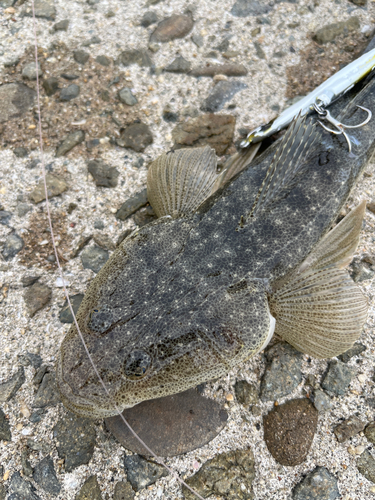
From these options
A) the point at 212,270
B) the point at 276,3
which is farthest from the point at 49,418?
the point at 276,3

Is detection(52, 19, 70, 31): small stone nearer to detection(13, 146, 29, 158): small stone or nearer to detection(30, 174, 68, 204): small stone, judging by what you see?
detection(13, 146, 29, 158): small stone

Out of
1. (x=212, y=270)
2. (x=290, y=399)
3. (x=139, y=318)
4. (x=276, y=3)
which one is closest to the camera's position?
(x=139, y=318)

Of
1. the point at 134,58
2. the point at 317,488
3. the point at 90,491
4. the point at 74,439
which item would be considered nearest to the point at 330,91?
the point at 134,58

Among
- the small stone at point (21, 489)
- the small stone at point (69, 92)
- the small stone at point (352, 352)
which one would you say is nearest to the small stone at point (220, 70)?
the small stone at point (69, 92)

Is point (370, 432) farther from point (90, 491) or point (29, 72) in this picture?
point (29, 72)

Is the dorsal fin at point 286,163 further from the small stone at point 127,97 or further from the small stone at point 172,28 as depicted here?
the small stone at point 172,28

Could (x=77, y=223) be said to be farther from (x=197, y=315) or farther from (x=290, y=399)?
(x=290, y=399)

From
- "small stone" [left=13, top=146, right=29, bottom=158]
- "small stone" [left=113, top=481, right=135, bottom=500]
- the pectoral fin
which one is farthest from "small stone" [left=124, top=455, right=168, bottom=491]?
"small stone" [left=13, top=146, right=29, bottom=158]
